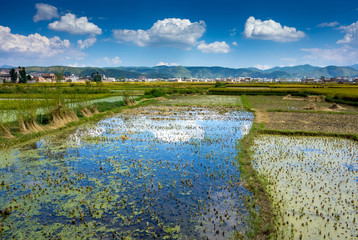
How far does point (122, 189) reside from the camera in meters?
6.46

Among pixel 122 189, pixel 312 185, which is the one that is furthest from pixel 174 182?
pixel 312 185

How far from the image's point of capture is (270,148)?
10391 mm

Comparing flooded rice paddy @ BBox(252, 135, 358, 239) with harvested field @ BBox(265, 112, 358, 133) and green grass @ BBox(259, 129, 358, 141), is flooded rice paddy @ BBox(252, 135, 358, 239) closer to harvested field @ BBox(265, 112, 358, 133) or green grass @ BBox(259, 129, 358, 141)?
green grass @ BBox(259, 129, 358, 141)

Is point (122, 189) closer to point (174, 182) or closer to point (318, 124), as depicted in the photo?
point (174, 182)

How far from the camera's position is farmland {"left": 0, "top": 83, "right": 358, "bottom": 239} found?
486cm

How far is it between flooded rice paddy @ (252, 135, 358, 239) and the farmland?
29 mm

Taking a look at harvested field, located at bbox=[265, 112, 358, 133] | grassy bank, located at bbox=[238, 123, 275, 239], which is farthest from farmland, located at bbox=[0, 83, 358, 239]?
harvested field, located at bbox=[265, 112, 358, 133]

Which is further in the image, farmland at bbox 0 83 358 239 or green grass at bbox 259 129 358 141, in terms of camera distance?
green grass at bbox 259 129 358 141

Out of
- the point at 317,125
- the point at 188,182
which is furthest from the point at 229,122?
the point at 188,182

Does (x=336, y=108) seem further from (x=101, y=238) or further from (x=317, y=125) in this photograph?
(x=101, y=238)

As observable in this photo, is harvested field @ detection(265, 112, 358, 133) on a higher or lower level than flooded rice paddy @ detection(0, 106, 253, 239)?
higher

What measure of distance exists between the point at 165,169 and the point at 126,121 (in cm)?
941

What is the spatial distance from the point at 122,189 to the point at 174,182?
153 centimetres

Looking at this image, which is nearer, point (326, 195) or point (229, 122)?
point (326, 195)
